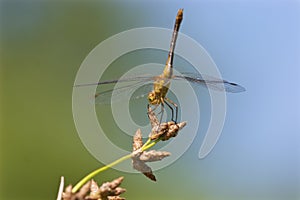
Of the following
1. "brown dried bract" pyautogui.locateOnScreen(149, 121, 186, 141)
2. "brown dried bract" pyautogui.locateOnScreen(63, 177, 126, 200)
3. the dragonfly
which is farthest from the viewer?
the dragonfly

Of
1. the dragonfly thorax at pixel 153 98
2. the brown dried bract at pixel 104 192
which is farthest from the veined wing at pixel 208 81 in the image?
the brown dried bract at pixel 104 192

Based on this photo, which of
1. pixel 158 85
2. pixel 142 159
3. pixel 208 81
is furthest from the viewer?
pixel 208 81

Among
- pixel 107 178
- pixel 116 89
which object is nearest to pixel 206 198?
pixel 107 178

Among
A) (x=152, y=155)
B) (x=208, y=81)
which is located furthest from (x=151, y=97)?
(x=152, y=155)

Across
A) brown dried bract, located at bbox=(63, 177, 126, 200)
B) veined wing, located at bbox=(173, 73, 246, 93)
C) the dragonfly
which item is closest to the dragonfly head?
the dragonfly

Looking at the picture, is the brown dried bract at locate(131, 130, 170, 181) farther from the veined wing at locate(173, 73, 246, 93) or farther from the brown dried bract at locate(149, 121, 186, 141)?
the veined wing at locate(173, 73, 246, 93)

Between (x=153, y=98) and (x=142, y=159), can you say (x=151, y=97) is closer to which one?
(x=153, y=98)

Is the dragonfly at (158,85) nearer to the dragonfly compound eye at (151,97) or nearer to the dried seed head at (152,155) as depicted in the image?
the dragonfly compound eye at (151,97)

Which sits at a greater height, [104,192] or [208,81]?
[208,81]

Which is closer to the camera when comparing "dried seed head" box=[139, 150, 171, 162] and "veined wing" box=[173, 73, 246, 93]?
"dried seed head" box=[139, 150, 171, 162]

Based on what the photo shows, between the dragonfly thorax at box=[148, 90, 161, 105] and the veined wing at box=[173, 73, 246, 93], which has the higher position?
the veined wing at box=[173, 73, 246, 93]

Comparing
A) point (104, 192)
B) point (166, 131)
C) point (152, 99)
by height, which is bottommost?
point (104, 192)
